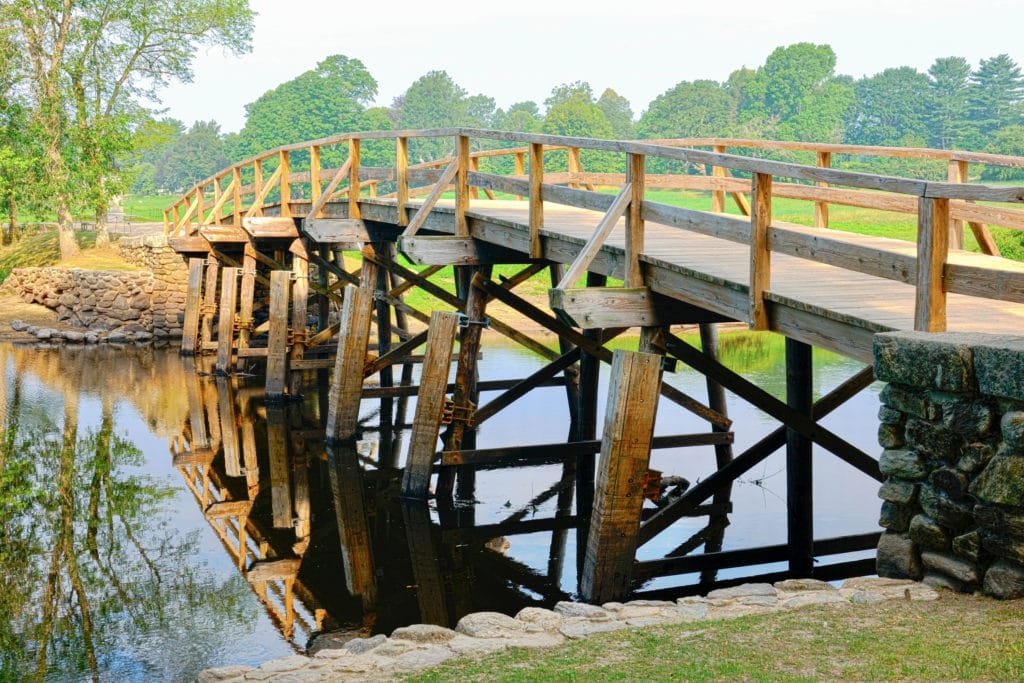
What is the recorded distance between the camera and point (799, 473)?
→ 9.38 meters

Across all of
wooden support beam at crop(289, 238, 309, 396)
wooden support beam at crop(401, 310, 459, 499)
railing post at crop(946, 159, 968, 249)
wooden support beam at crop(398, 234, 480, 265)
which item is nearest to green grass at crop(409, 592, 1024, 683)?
railing post at crop(946, 159, 968, 249)

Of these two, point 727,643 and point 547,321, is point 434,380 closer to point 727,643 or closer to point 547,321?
point 547,321

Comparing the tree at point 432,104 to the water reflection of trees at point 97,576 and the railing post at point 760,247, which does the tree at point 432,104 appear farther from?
the railing post at point 760,247

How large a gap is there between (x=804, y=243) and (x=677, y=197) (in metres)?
52.7

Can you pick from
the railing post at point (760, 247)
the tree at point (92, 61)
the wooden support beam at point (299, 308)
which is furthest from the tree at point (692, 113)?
the railing post at point (760, 247)

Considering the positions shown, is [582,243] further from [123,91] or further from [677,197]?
[677,197]

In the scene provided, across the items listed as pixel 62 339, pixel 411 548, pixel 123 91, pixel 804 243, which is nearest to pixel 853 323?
pixel 804 243

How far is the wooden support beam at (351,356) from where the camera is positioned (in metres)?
14.0

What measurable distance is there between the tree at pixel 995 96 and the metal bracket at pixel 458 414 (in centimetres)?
7213

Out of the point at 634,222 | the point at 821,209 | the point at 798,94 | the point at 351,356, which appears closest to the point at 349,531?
the point at 351,356

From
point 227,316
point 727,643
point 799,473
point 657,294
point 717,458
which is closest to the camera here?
point 727,643

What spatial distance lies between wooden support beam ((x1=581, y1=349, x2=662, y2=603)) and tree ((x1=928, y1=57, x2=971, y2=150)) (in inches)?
2923

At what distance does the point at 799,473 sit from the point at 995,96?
75791mm

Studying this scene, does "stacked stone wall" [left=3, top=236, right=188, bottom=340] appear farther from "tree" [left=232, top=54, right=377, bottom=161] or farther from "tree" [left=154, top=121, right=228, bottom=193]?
"tree" [left=154, top=121, right=228, bottom=193]
